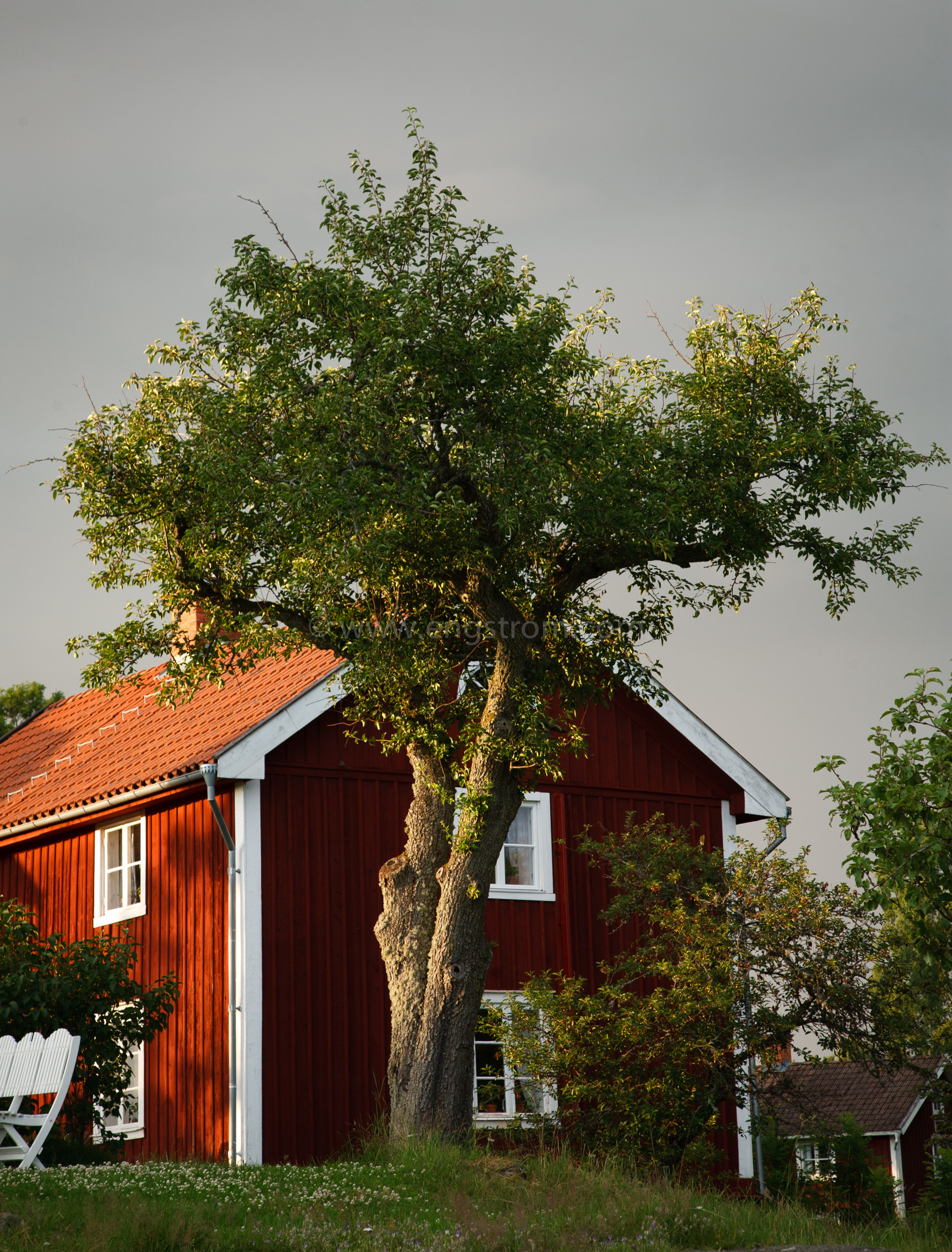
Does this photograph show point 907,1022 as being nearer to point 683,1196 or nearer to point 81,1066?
point 683,1196

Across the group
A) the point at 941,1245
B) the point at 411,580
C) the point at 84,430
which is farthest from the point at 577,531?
the point at 941,1245

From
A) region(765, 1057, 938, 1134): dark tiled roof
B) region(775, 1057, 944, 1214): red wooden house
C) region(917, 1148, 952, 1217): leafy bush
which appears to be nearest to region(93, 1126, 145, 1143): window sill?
region(917, 1148, 952, 1217): leafy bush

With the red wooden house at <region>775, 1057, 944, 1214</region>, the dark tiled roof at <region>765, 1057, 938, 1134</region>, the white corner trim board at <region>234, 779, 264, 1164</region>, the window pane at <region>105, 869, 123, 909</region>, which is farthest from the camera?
the red wooden house at <region>775, 1057, 944, 1214</region>

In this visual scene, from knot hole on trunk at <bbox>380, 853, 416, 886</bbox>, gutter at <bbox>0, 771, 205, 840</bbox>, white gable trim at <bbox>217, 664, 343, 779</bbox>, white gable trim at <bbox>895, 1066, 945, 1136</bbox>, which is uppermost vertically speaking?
white gable trim at <bbox>217, 664, 343, 779</bbox>

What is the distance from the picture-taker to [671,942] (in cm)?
1736

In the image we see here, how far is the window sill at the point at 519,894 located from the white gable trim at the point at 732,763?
3.32 m

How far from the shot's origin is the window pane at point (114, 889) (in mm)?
18984

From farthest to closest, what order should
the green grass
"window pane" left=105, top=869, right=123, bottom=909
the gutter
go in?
"window pane" left=105, top=869, right=123, bottom=909 < the gutter < the green grass

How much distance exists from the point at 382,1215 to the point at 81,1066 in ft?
21.7

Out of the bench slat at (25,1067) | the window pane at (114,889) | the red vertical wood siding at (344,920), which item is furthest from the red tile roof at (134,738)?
the bench slat at (25,1067)

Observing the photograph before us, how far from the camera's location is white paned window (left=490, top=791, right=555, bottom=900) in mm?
19219

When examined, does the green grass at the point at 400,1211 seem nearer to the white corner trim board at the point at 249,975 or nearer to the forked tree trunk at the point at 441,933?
the forked tree trunk at the point at 441,933

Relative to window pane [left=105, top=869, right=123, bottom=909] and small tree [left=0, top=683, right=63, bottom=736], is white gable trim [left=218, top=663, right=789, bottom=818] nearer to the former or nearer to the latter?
window pane [left=105, top=869, right=123, bottom=909]

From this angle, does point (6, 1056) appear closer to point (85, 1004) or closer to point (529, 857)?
point (85, 1004)
